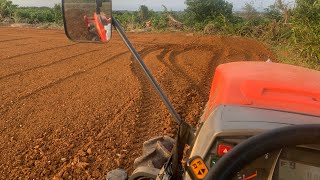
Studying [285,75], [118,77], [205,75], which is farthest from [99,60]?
[285,75]

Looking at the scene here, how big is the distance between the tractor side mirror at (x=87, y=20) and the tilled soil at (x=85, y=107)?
210 centimetres

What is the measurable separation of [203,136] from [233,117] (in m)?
0.15

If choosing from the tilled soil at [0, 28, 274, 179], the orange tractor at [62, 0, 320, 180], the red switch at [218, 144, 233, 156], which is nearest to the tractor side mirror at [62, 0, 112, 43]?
the orange tractor at [62, 0, 320, 180]

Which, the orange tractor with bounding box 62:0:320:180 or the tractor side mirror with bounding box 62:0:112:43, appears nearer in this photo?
the orange tractor with bounding box 62:0:320:180

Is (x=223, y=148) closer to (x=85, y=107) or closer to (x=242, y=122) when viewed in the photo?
(x=242, y=122)

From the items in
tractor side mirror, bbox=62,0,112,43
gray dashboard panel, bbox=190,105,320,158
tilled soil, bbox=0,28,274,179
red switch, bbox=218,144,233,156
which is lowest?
tilled soil, bbox=0,28,274,179

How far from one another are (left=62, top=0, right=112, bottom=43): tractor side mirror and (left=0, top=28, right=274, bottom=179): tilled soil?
2.10 meters

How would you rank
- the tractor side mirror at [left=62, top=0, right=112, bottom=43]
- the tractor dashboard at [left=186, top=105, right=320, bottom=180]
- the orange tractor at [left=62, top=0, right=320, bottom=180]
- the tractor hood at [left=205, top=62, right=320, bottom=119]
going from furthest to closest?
the tractor side mirror at [left=62, top=0, right=112, bottom=43]
the tractor hood at [left=205, top=62, right=320, bottom=119]
the tractor dashboard at [left=186, top=105, right=320, bottom=180]
the orange tractor at [left=62, top=0, right=320, bottom=180]

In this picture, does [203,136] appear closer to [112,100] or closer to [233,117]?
[233,117]

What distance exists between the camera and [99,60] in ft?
34.6

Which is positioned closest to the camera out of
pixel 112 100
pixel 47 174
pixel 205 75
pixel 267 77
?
pixel 267 77

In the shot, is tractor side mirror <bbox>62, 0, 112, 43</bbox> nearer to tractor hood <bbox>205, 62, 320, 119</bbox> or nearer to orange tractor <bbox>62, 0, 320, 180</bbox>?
orange tractor <bbox>62, 0, 320, 180</bbox>

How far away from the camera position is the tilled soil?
13.6ft

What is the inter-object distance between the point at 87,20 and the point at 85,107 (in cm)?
413
